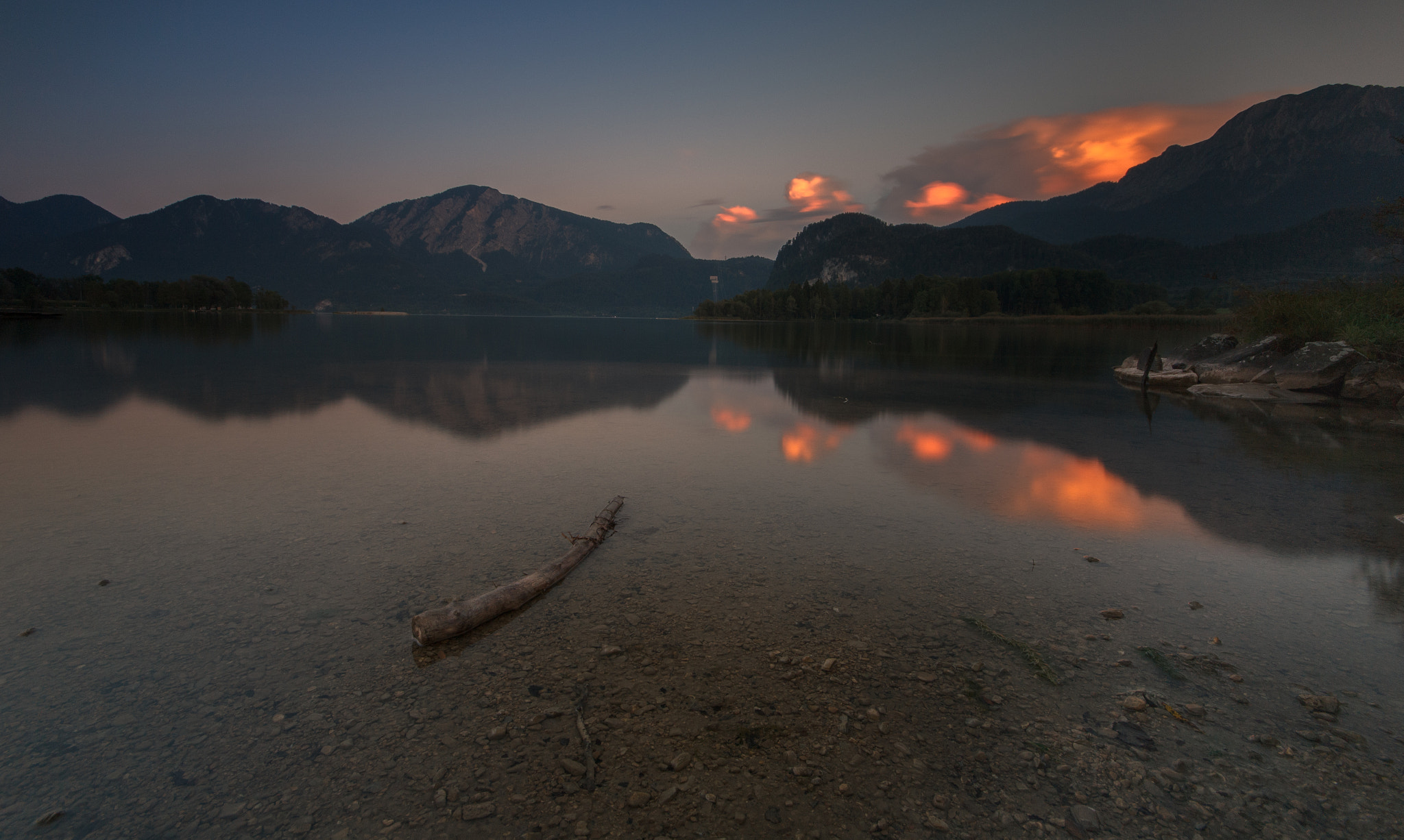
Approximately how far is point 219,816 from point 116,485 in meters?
10.4

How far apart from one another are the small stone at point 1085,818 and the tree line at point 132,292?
664 ft

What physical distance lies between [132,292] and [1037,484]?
8470 inches

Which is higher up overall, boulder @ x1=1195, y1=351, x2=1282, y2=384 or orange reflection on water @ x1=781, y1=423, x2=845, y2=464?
boulder @ x1=1195, y1=351, x2=1282, y2=384

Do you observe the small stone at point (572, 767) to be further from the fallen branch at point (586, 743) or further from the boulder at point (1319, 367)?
the boulder at point (1319, 367)

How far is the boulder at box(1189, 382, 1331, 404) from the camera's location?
23.8m

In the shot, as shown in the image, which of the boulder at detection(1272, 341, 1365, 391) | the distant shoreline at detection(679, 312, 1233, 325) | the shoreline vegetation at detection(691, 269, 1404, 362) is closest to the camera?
the boulder at detection(1272, 341, 1365, 391)

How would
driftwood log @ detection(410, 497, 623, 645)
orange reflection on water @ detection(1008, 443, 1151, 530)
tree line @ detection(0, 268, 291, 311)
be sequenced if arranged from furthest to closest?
tree line @ detection(0, 268, 291, 311)
orange reflection on water @ detection(1008, 443, 1151, 530)
driftwood log @ detection(410, 497, 623, 645)

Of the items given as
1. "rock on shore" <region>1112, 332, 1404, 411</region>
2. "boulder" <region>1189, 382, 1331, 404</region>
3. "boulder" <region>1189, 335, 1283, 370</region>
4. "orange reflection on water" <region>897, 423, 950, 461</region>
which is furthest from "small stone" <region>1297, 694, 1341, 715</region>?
"boulder" <region>1189, 335, 1283, 370</region>

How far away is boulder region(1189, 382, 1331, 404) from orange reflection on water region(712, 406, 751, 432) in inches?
841

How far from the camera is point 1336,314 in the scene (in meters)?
26.7

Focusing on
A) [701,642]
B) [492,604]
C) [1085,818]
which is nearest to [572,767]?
[701,642]

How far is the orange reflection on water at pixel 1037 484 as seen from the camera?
10.3 meters

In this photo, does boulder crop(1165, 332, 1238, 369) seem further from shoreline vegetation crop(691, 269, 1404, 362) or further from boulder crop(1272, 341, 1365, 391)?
shoreline vegetation crop(691, 269, 1404, 362)

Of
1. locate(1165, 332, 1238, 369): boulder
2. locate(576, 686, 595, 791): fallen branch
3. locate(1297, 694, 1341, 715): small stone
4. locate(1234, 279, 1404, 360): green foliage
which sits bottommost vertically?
locate(576, 686, 595, 791): fallen branch
